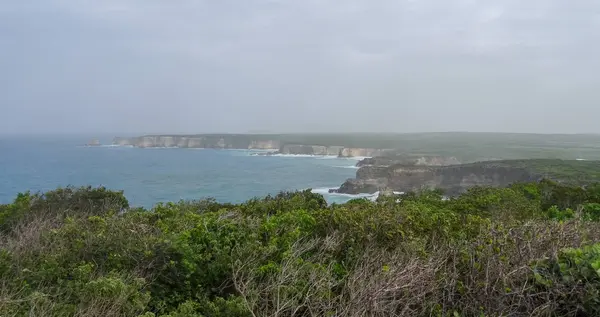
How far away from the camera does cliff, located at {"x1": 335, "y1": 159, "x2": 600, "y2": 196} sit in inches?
1795

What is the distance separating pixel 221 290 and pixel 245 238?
1039 millimetres

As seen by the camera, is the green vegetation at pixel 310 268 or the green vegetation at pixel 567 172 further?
the green vegetation at pixel 567 172

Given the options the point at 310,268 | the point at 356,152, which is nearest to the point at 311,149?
the point at 356,152

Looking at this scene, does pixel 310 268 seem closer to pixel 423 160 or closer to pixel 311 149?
pixel 423 160

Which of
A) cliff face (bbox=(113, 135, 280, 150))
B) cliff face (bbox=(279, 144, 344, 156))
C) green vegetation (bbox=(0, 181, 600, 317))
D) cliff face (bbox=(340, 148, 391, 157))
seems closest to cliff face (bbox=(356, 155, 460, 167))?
cliff face (bbox=(340, 148, 391, 157))

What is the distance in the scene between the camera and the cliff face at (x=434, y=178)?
153 ft

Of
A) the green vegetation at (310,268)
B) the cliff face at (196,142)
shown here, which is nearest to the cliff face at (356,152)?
the cliff face at (196,142)

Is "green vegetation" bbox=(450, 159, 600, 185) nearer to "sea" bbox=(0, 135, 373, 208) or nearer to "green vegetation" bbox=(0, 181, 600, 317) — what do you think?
"sea" bbox=(0, 135, 373, 208)

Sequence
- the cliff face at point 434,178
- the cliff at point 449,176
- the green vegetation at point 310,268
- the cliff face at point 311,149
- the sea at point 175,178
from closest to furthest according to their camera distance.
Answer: the green vegetation at point 310,268
the cliff at point 449,176
the sea at point 175,178
the cliff face at point 434,178
the cliff face at point 311,149

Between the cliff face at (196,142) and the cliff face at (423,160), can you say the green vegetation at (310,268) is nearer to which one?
the cliff face at (423,160)

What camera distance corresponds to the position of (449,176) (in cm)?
5000

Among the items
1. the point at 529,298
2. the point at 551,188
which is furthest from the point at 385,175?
the point at 529,298

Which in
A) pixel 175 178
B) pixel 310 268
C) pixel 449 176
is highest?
pixel 310 268

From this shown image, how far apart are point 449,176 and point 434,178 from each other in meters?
1.70
